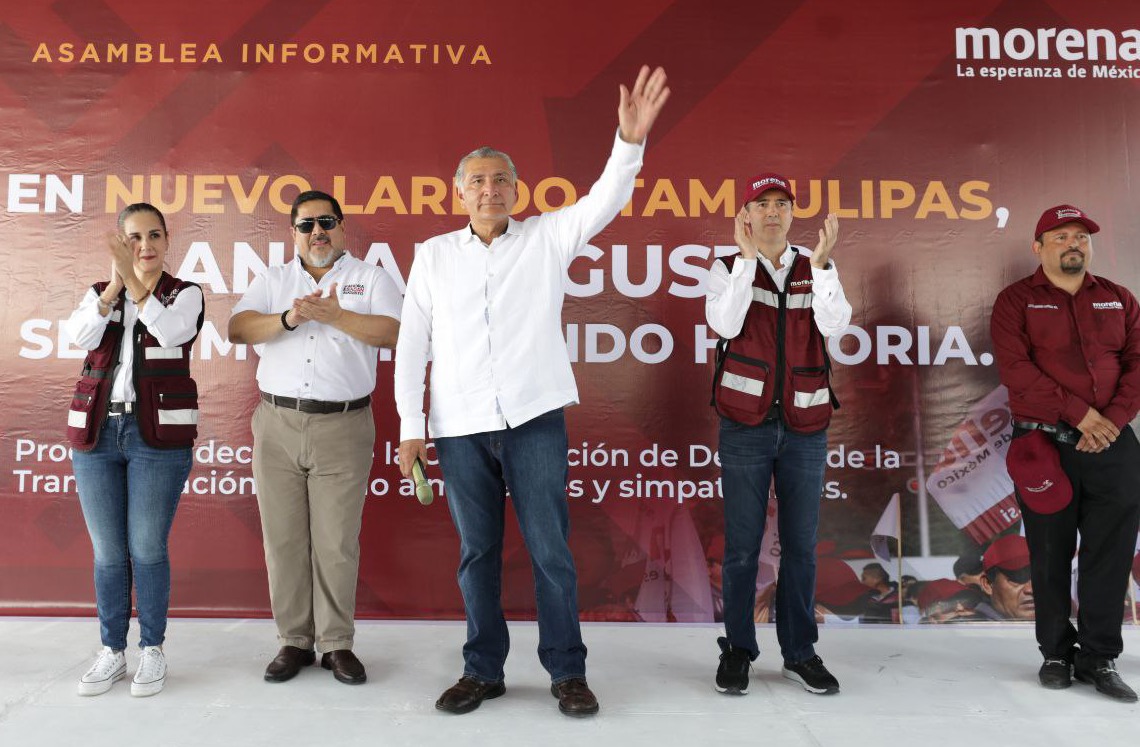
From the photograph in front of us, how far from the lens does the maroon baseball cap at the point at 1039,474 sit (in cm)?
267

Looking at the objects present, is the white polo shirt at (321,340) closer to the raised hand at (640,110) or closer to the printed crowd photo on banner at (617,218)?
the printed crowd photo on banner at (617,218)

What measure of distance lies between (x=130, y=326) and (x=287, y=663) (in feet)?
3.98

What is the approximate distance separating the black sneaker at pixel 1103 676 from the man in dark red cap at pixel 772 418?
834 millimetres

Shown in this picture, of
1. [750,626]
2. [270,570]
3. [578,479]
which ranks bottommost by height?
[750,626]

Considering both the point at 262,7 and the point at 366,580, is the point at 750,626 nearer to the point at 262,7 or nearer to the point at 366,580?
the point at 366,580

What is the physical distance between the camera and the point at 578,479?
11.5 ft

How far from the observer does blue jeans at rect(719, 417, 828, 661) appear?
102 inches

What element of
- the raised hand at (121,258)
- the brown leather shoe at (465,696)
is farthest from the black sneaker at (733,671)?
the raised hand at (121,258)

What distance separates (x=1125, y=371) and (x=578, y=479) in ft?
6.70

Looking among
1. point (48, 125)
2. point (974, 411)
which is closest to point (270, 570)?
point (48, 125)

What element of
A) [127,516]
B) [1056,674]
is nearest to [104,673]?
[127,516]

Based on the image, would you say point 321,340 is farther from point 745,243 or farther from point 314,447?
point 745,243

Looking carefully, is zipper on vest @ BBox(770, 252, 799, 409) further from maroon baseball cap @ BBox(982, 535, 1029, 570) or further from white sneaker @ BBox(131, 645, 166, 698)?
white sneaker @ BBox(131, 645, 166, 698)

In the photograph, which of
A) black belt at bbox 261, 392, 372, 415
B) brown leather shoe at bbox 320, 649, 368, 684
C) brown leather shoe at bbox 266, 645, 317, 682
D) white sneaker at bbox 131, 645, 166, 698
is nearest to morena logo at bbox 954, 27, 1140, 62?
black belt at bbox 261, 392, 372, 415
